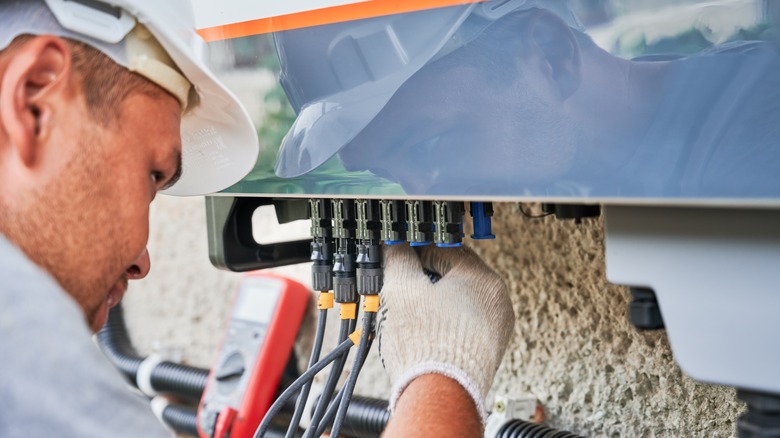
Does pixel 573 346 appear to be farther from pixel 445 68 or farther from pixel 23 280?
pixel 23 280

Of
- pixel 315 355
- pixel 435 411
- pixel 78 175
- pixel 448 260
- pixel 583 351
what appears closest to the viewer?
pixel 78 175

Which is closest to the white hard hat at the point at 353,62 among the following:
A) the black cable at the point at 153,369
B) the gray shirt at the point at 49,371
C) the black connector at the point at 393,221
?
the black connector at the point at 393,221

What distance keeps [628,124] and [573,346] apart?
694mm

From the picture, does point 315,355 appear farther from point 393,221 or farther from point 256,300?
point 256,300

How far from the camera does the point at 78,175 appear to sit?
63 cm

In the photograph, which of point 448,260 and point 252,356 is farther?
point 252,356

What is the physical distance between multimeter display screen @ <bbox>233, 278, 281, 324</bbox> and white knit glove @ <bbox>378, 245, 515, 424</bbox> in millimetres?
723

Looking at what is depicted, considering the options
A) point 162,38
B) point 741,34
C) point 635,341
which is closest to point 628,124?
point 741,34

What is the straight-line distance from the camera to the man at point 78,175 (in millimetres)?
517

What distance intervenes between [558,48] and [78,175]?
372 mm

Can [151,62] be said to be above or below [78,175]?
above

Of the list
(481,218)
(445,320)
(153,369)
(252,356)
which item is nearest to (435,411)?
(445,320)

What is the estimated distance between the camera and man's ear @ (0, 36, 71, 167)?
0.59m

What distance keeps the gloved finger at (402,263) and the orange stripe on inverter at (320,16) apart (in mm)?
284
